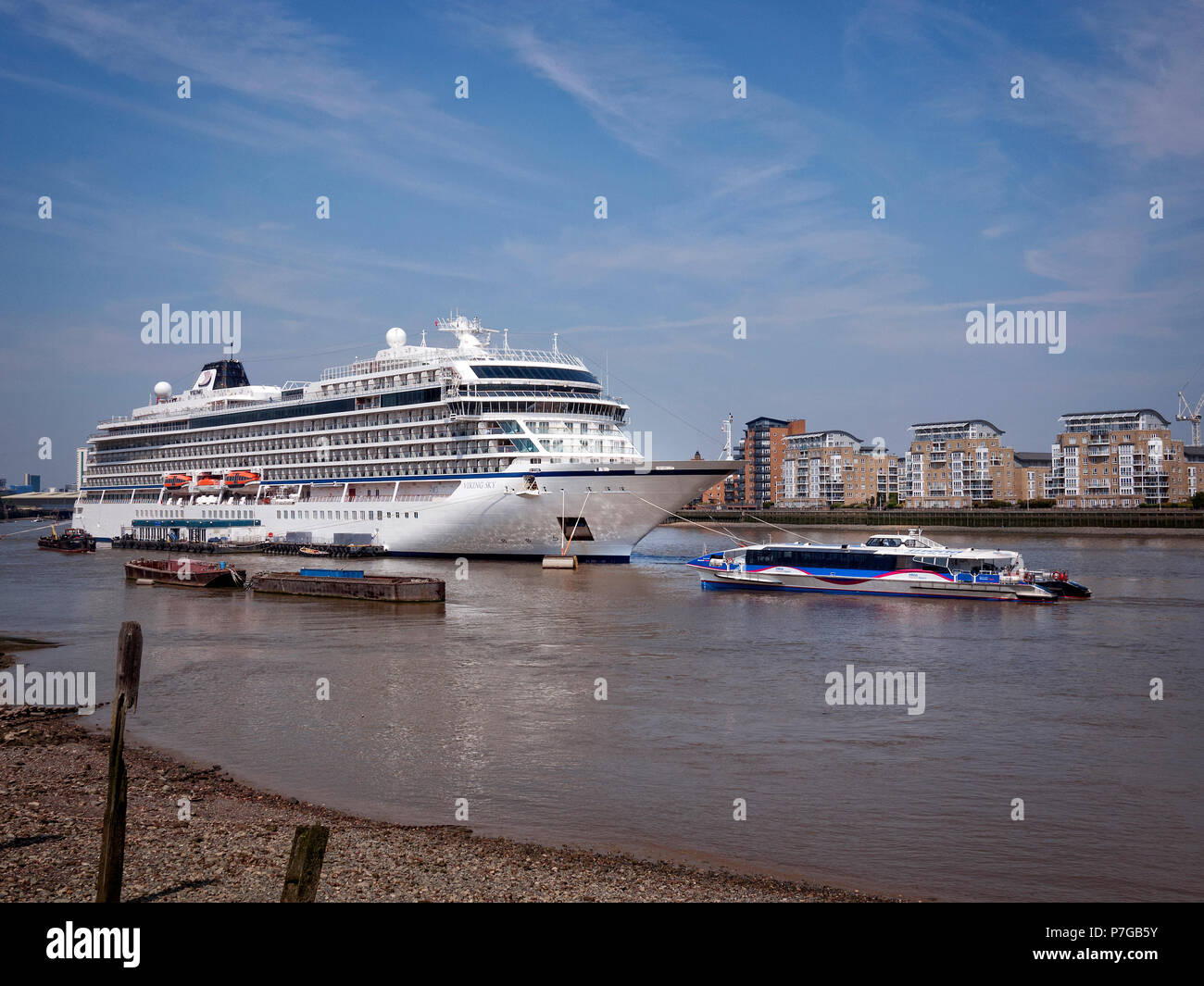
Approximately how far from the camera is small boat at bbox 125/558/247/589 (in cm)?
4919

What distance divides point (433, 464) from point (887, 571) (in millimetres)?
28719

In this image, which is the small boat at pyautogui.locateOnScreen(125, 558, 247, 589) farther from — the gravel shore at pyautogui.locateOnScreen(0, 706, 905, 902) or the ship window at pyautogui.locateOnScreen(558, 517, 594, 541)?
the gravel shore at pyautogui.locateOnScreen(0, 706, 905, 902)

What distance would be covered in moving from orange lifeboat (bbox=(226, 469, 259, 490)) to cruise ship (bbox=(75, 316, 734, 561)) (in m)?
0.14

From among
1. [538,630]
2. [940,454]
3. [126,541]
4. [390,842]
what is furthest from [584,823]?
[940,454]

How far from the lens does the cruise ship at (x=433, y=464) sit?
53500 millimetres

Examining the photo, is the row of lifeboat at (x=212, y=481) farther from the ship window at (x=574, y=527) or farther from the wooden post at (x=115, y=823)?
the wooden post at (x=115, y=823)

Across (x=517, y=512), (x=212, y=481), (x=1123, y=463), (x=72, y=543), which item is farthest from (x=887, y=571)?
(x=1123, y=463)

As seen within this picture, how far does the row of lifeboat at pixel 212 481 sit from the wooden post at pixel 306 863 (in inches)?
2822

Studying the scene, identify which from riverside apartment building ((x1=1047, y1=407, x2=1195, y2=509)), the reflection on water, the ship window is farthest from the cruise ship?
riverside apartment building ((x1=1047, y1=407, x2=1195, y2=509))

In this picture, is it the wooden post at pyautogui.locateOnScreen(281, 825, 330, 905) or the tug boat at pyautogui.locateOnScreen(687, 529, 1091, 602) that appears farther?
the tug boat at pyautogui.locateOnScreen(687, 529, 1091, 602)

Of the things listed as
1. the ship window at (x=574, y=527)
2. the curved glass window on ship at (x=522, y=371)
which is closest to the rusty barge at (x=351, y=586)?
the ship window at (x=574, y=527)

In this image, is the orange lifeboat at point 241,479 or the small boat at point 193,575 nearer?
the small boat at point 193,575

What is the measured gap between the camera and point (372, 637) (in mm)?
32531

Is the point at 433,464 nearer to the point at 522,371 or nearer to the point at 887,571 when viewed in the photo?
the point at 522,371
